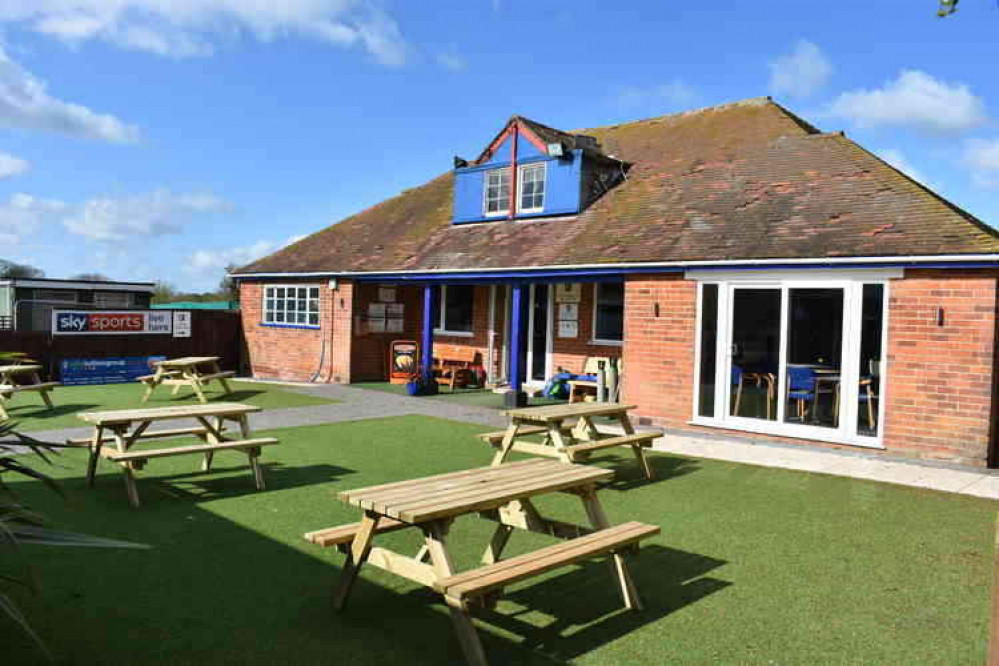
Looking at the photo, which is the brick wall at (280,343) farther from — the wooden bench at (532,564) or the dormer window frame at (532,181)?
the wooden bench at (532,564)

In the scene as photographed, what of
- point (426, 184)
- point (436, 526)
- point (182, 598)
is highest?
point (426, 184)

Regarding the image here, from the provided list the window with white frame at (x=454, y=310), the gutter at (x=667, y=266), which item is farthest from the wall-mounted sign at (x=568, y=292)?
the window with white frame at (x=454, y=310)

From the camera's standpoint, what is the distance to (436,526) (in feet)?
12.3

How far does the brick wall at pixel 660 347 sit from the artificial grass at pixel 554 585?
3529mm

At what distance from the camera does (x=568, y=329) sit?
15281 millimetres

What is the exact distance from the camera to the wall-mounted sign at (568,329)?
1515 cm

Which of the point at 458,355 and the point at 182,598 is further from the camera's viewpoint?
the point at 458,355

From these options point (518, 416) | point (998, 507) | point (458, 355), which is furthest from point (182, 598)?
point (458, 355)

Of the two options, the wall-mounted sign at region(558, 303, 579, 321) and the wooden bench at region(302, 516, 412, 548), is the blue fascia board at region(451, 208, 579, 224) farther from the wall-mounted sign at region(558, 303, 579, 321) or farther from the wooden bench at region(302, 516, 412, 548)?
the wooden bench at region(302, 516, 412, 548)

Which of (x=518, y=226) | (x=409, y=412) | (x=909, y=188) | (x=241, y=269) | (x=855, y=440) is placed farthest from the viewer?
(x=241, y=269)

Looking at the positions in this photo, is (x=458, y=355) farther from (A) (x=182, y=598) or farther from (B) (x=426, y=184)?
(A) (x=182, y=598)

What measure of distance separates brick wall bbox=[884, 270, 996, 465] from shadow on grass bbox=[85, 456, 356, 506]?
653cm

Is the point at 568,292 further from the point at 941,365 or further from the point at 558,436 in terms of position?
the point at 558,436

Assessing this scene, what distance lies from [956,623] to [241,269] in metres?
17.7
